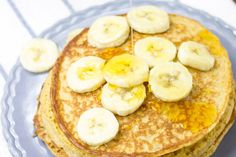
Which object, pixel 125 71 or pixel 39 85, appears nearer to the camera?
pixel 125 71

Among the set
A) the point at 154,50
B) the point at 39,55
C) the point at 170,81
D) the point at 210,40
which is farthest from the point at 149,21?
the point at 39,55

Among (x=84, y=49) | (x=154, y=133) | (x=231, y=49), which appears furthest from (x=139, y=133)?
(x=231, y=49)

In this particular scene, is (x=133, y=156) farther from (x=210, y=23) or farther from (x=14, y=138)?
(x=210, y=23)

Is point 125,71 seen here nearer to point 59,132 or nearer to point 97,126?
point 97,126

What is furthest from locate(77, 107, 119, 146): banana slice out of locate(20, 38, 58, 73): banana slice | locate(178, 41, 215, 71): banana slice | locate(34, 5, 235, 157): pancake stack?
locate(20, 38, 58, 73): banana slice

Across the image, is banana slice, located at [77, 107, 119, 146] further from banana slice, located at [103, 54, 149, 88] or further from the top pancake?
banana slice, located at [103, 54, 149, 88]
